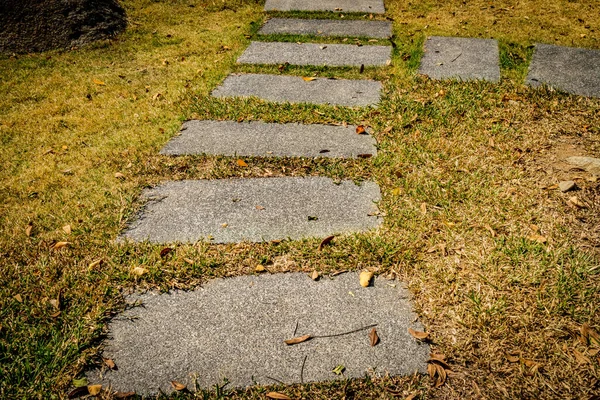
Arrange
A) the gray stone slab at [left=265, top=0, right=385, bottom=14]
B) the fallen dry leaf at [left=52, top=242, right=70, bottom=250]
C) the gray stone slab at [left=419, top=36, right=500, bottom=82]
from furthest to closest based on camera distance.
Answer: the gray stone slab at [left=265, top=0, right=385, bottom=14] → the gray stone slab at [left=419, top=36, right=500, bottom=82] → the fallen dry leaf at [left=52, top=242, right=70, bottom=250]

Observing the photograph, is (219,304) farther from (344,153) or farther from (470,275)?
(344,153)

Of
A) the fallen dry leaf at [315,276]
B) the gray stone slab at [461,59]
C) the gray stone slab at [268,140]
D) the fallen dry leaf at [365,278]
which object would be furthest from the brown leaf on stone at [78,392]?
the gray stone slab at [461,59]

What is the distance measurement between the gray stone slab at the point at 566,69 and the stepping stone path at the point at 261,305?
2.00 m

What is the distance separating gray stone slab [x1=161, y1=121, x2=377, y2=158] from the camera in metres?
3.28

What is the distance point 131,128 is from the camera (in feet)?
12.0

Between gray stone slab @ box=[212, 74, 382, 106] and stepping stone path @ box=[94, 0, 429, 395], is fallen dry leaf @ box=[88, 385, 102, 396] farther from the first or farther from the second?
gray stone slab @ box=[212, 74, 382, 106]

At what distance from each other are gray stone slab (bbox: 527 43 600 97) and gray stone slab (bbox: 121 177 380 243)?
2.36m

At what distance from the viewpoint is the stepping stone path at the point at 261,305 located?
1.89 metres

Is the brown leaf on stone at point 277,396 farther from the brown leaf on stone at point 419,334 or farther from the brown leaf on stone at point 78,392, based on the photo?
the brown leaf on stone at point 78,392

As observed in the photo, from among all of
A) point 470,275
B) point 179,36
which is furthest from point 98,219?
point 179,36

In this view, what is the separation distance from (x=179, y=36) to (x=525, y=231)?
15.8 ft

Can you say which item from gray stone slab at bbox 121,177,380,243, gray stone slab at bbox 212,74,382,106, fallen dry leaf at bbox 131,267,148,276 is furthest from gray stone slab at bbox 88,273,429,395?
gray stone slab at bbox 212,74,382,106

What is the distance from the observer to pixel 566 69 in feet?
13.5

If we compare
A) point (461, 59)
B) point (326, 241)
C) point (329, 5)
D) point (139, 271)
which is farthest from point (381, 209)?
point (329, 5)
